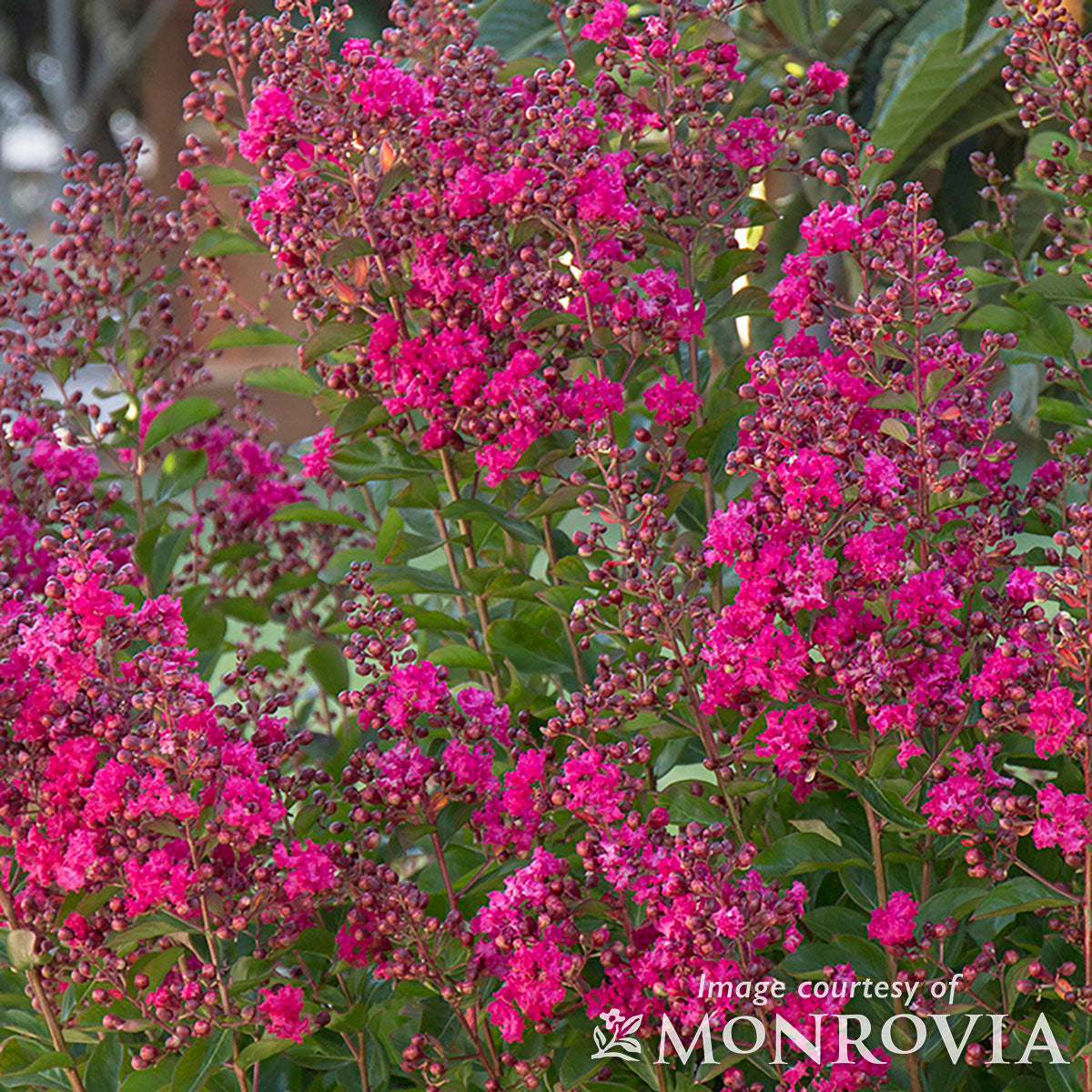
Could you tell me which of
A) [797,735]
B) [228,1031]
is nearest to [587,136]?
[797,735]

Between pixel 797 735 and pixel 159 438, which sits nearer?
pixel 797 735

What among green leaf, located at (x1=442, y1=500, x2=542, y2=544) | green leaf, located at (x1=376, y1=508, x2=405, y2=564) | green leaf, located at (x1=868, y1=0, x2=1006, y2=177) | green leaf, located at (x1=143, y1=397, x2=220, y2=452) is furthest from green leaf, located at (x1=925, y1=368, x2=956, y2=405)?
green leaf, located at (x1=868, y1=0, x2=1006, y2=177)

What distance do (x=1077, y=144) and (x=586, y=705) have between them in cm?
67

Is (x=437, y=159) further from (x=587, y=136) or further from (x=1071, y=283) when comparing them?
(x=1071, y=283)

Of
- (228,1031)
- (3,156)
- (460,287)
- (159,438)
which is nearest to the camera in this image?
(228,1031)

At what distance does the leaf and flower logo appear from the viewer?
909 millimetres

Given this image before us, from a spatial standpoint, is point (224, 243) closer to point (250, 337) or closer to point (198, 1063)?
point (250, 337)

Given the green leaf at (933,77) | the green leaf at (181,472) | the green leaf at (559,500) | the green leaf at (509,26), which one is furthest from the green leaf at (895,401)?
the green leaf at (509,26)

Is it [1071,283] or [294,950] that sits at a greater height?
[1071,283]

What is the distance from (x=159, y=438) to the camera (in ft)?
4.71

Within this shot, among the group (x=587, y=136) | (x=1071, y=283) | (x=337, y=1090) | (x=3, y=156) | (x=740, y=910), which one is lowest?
(x=337, y=1090)

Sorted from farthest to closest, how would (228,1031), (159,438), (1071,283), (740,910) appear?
1. (159,438)
2. (1071,283)
3. (228,1031)
4. (740,910)

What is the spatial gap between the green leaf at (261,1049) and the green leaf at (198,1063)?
0.05 feet

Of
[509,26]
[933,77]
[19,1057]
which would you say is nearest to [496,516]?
[19,1057]
